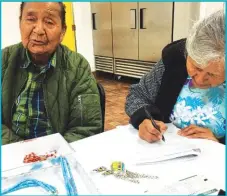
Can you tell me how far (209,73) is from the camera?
93cm

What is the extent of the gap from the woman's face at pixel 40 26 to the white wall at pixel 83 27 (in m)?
3.93

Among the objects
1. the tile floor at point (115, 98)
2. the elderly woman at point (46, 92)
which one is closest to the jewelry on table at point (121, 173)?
the elderly woman at point (46, 92)

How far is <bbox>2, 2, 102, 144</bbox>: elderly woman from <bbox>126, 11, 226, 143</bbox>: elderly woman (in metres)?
0.23

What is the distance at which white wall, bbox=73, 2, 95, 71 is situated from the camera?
489 cm

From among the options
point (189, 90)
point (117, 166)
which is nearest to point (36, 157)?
point (117, 166)

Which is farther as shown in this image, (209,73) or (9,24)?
(9,24)

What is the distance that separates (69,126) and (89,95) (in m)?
0.17

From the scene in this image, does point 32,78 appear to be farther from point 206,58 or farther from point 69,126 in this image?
point 206,58

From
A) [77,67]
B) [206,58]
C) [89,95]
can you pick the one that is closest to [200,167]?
[206,58]

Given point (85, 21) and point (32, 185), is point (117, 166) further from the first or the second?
point (85, 21)

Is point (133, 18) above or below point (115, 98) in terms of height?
above

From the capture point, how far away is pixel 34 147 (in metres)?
0.87

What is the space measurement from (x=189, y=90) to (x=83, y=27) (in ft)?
13.8

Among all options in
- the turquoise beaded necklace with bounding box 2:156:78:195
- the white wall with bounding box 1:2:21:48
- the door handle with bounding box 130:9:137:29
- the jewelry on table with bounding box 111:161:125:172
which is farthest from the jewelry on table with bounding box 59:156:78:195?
the door handle with bounding box 130:9:137:29
